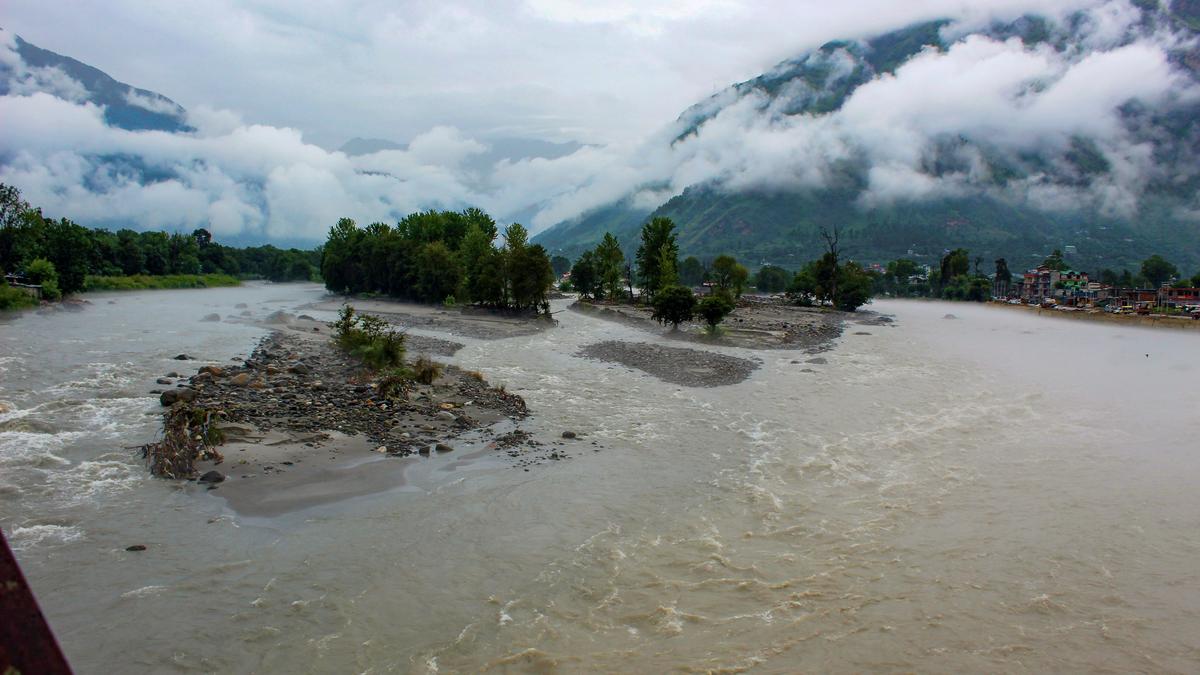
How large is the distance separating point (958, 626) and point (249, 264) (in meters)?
181

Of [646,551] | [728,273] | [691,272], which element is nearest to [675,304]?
[728,273]

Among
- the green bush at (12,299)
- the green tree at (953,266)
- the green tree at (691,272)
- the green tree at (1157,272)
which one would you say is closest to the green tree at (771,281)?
the green tree at (691,272)

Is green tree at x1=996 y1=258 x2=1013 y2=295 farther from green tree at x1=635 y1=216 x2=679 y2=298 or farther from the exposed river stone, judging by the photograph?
the exposed river stone

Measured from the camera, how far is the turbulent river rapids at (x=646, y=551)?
10328 millimetres

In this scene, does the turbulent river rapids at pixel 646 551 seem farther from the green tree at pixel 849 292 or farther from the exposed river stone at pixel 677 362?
the green tree at pixel 849 292

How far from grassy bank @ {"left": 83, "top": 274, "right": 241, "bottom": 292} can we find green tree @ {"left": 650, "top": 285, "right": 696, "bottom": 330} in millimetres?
71559

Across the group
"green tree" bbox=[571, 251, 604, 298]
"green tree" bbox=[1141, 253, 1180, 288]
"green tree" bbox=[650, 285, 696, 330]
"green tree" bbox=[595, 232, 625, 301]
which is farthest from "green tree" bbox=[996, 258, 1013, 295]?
"green tree" bbox=[650, 285, 696, 330]

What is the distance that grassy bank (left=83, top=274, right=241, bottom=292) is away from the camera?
90312 mm

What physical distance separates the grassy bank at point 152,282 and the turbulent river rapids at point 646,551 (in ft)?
256

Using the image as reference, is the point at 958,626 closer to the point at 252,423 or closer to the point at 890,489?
the point at 890,489

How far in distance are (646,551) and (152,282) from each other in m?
115

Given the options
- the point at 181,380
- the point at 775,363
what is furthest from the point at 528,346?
the point at 181,380

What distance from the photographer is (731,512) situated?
15.9m

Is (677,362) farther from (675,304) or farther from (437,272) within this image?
(437,272)
